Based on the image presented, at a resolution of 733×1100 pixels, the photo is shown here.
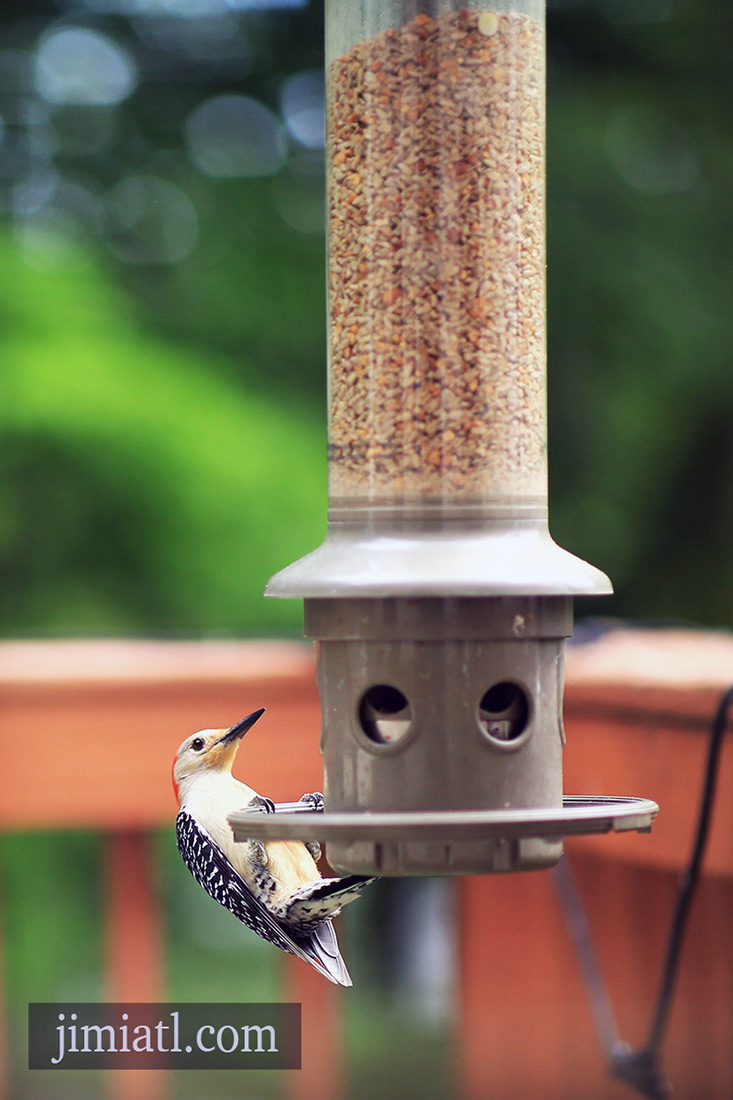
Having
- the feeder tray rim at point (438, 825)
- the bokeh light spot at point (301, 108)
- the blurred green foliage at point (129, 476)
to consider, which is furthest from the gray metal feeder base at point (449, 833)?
the bokeh light spot at point (301, 108)

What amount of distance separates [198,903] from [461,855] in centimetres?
368

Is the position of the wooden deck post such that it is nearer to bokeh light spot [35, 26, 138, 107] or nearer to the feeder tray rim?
the feeder tray rim

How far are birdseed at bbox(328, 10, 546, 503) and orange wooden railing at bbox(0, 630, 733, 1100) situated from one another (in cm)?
97

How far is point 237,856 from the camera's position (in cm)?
160

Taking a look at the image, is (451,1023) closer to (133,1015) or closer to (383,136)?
(133,1015)

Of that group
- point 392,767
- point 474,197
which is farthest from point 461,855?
point 474,197

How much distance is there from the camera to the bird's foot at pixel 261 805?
4.92ft

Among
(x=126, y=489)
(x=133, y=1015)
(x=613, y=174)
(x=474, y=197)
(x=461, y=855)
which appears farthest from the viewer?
(x=613, y=174)

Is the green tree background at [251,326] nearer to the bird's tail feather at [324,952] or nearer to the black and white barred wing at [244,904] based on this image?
the black and white barred wing at [244,904]

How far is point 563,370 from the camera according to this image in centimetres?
509

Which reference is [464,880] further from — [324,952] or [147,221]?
[147,221]

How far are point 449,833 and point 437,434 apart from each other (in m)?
0.39

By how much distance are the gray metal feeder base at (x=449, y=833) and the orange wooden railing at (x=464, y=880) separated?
3.35 ft

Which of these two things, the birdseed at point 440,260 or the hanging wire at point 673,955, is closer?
the birdseed at point 440,260
